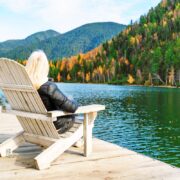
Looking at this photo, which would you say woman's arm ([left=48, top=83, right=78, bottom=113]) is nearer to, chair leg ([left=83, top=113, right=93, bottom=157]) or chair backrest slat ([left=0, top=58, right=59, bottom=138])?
chair backrest slat ([left=0, top=58, right=59, bottom=138])

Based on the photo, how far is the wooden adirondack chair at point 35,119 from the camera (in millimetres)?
5887

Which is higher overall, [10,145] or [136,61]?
[136,61]

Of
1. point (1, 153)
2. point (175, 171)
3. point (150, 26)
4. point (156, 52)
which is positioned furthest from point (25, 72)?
point (150, 26)

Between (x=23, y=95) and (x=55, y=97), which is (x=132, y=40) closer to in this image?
(x=23, y=95)

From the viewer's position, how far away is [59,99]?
604 cm

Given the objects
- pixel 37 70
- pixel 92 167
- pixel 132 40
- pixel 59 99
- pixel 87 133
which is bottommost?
pixel 92 167

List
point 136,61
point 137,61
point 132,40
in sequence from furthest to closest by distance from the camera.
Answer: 1. point 132,40
2. point 136,61
3. point 137,61

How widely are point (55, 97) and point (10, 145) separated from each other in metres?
1.43

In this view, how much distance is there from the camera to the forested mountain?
139 metres

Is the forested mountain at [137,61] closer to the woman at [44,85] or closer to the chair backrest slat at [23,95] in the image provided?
the chair backrest slat at [23,95]

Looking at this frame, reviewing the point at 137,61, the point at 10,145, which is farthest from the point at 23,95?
the point at 137,61

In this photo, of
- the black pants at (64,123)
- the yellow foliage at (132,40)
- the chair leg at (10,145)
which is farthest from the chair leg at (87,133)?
the yellow foliage at (132,40)

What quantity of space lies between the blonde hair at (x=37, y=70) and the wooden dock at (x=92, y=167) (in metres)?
1.31

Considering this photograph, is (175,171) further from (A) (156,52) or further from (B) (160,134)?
(A) (156,52)
